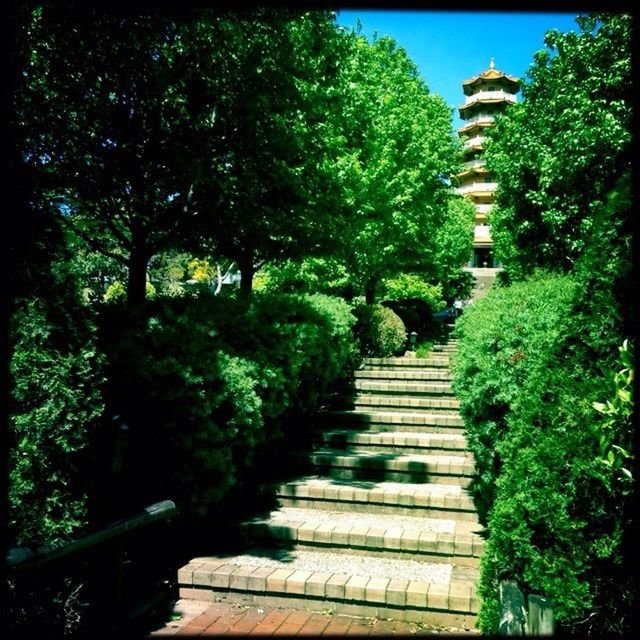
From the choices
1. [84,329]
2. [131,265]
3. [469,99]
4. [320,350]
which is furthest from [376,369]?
[469,99]

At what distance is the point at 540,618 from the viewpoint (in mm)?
2307

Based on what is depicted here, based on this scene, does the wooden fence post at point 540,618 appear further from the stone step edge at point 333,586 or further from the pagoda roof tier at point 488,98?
the pagoda roof tier at point 488,98

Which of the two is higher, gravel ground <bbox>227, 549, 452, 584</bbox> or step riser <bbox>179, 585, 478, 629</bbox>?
gravel ground <bbox>227, 549, 452, 584</bbox>

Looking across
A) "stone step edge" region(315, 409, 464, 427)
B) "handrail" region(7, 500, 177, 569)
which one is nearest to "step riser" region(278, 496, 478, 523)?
"handrail" region(7, 500, 177, 569)

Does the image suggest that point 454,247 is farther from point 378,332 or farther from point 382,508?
point 382,508

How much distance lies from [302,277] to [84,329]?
12.5m

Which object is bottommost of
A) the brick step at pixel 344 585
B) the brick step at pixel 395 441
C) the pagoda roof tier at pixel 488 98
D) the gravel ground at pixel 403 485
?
the brick step at pixel 344 585

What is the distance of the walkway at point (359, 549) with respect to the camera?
13.7 feet

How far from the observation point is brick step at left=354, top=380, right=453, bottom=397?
32.7ft

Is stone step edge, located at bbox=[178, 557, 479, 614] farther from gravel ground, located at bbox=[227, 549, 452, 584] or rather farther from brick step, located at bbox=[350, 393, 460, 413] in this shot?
brick step, located at bbox=[350, 393, 460, 413]

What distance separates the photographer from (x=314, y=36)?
8016 millimetres

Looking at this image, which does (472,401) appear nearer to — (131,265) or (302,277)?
(131,265)

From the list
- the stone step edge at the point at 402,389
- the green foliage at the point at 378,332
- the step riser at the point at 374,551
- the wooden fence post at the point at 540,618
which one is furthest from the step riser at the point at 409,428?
the wooden fence post at the point at 540,618

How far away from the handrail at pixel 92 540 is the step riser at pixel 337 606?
909 mm
